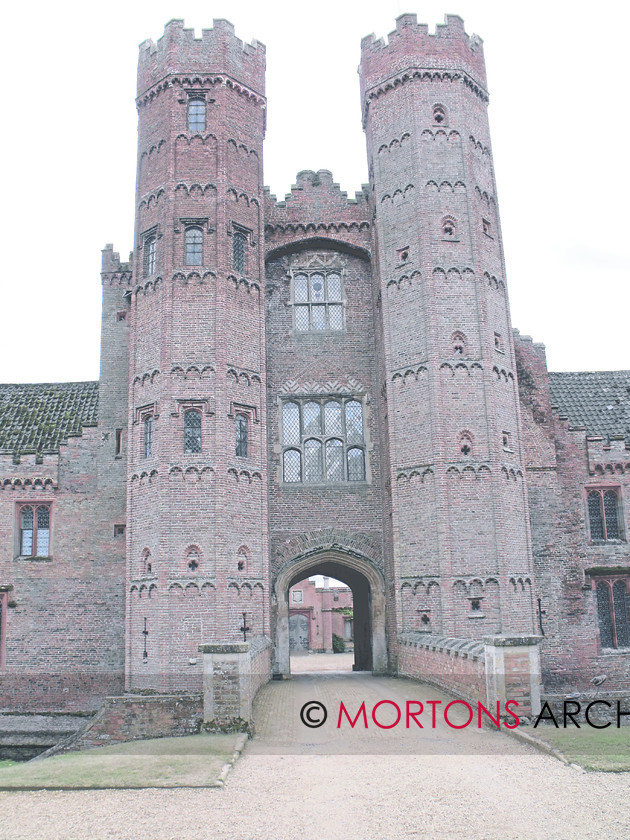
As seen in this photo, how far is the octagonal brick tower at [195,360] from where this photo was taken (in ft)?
63.3

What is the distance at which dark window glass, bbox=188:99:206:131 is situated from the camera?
22.7 meters

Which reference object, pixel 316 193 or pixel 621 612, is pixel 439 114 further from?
pixel 621 612

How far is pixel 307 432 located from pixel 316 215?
681 centimetres

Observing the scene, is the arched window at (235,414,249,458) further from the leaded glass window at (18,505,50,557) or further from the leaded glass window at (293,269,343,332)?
the leaded glass window at (18,505,50,557)

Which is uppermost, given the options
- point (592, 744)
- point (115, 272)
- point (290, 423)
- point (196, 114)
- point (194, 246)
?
point (196, 114)

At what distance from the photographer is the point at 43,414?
81.3 feet

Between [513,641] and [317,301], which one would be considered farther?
[317,301]

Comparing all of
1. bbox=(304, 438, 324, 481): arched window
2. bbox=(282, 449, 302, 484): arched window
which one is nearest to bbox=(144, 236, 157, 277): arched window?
bbox=(282, 449, 302, 484): arched window

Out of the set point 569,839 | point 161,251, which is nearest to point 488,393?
point 161,251

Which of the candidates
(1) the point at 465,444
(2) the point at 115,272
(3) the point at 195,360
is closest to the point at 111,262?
(2) the point at 115,272

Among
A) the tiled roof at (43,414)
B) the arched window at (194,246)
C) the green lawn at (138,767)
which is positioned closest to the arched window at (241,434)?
the arched window at (194,246)

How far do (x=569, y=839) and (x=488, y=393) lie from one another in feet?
45.9

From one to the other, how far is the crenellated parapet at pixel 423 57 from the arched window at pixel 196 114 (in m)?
5.07

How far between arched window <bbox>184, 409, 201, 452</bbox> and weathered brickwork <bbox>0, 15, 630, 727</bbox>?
0.19 feet
